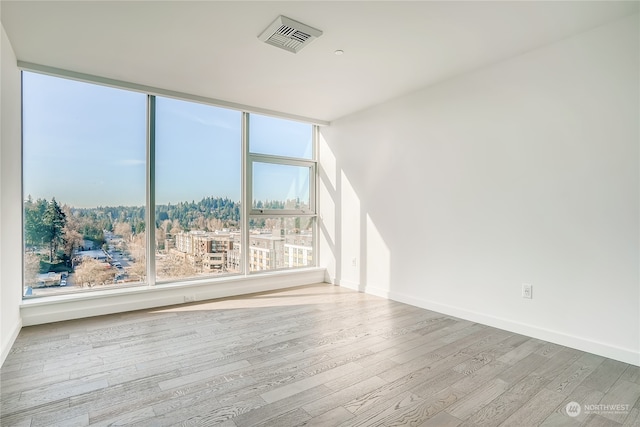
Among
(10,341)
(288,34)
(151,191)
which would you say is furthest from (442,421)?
(151,191)

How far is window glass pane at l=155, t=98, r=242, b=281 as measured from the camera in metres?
3.96

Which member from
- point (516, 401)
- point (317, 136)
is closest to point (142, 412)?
point (516, 401)

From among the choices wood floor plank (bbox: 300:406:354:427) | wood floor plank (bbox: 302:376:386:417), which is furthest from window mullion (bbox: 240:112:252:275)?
wood floor plank (bbox: 300:406:354:427)

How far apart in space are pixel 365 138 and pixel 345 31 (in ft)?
6.63

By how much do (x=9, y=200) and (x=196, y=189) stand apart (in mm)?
1777

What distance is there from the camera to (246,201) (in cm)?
454

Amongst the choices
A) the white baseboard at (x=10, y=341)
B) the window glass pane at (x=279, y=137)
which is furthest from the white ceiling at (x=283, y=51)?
the white baseboard at (x=10, y=341)

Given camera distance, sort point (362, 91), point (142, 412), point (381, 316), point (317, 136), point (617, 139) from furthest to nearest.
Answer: point (317, 136)
point (362, 91)
point (381, 316)
point (617, 139)
point (142, 412)

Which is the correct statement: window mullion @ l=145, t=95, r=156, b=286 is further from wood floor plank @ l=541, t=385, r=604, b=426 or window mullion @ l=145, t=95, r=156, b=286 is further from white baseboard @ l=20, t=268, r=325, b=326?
wood floor plank @ l=541, t=385, r=604, b=426

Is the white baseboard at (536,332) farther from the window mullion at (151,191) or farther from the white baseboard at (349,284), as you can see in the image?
the window mullion at (151,191)

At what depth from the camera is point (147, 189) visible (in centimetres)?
384

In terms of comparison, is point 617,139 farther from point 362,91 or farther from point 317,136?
point 317,136

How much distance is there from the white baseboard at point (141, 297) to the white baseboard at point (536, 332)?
1774 mm

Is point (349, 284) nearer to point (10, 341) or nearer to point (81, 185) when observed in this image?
point (81, 185)
